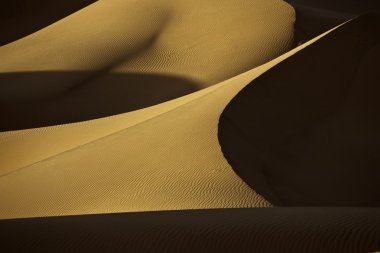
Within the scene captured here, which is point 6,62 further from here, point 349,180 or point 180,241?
point 180,241

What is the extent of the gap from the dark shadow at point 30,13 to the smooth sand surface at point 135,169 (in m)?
16.3

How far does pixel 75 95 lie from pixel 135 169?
7.16m

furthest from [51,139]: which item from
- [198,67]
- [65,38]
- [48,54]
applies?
[65,38]

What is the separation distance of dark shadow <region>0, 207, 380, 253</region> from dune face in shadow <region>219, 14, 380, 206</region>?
208 cm

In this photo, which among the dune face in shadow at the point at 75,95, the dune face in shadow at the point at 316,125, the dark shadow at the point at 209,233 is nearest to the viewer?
the dark shadow at the point at 209,233

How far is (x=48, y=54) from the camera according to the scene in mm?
15898

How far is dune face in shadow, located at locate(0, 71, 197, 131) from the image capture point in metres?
13.2

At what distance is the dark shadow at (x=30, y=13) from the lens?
25141 millimetres

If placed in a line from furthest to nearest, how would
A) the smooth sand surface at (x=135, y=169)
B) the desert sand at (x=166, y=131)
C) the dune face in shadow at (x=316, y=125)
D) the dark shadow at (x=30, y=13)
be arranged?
the dark shadow at (x=30, y=13) < the dune face in shadow at (x=316, y=125) < the smooth sand surface at (x=135, y=169) < the desert sand at (x=166, y=131)

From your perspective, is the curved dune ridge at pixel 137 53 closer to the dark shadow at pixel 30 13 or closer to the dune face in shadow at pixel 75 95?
the dune face in shadow at pixel 75 95

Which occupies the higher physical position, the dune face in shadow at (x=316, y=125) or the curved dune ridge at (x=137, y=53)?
the dune face in shadow at (x=316, y=125)

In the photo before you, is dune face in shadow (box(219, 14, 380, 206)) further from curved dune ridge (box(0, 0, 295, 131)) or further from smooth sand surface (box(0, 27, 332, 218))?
curved dune ridge (box(0, 0, 295, 131))

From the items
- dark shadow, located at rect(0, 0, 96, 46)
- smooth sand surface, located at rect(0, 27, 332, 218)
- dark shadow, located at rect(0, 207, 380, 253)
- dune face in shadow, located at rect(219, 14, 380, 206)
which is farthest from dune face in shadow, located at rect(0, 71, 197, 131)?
dark shadow, located at rect(0, 0, 96, 46)

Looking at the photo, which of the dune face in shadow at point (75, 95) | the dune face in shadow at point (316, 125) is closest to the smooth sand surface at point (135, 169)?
the dune face in shadow at point (316, 125)
